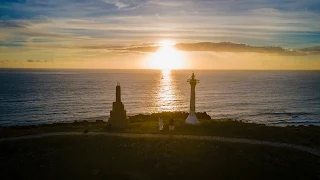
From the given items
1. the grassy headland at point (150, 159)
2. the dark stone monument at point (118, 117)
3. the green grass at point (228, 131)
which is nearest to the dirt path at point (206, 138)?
the grassy headland at point (150, 159)

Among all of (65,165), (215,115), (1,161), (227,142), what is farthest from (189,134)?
(215,115)

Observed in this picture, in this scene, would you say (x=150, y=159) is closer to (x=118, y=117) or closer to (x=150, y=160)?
(x=150, y=160)

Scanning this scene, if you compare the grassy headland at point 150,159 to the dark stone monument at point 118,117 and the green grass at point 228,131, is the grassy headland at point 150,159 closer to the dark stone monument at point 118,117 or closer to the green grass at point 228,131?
the green grass at point 228,131

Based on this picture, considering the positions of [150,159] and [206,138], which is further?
[206,138]

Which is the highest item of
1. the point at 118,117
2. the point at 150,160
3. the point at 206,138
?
the point at 118,117

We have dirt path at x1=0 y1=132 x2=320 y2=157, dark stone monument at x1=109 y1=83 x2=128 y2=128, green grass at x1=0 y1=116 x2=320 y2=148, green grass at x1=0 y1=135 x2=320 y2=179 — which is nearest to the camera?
green grass at x1=0 y1=135 x2=320 y2=179

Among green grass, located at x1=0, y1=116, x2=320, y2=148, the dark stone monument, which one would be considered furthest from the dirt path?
the dark stone monument

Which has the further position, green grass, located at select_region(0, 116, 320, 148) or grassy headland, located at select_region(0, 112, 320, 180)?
green grass, located at select_region(0, 116, 320, 148)

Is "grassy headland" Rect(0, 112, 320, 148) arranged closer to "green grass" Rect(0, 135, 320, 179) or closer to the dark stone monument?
the dark stone monument

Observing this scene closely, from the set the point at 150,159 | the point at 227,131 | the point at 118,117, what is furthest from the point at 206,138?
the point at 118,117
